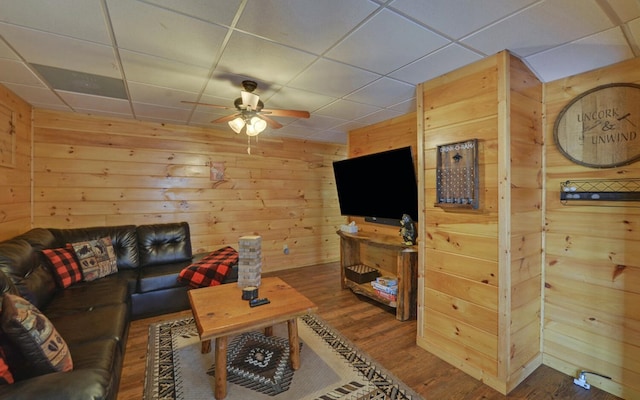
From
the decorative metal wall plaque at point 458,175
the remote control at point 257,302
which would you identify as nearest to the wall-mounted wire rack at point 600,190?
the decorative metal wall plaque at point 458,175

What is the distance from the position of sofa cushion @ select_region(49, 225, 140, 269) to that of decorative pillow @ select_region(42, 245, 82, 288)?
412 mm

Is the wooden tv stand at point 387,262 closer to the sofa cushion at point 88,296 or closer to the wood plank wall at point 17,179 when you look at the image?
the sofa cushion at point 88,296

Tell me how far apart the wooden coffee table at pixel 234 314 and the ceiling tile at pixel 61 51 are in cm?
190

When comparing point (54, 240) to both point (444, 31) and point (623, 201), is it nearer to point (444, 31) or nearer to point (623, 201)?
point (444, 31)

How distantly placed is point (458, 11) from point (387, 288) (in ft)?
8.28

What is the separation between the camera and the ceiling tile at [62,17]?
55.6 inches

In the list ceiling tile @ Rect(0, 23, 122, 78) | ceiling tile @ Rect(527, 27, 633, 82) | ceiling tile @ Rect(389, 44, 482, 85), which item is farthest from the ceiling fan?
ceiling tile @ Rect(527, 27, 633, 82)

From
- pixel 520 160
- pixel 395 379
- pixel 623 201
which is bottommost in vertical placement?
pixel 395 379

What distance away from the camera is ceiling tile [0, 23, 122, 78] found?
169 centimetres

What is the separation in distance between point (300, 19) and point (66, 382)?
2034 mm

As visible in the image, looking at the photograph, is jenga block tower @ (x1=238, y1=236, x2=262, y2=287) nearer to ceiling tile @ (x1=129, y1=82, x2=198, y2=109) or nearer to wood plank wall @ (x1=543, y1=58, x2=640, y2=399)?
ceiling tile @ (x1=129, y1=82, x2=198, y2=109)

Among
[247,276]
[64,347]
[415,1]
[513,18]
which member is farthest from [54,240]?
[513,18]

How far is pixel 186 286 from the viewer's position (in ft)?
9.89

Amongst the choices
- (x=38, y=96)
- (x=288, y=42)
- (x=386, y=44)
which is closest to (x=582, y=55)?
(x=386, y=44)
